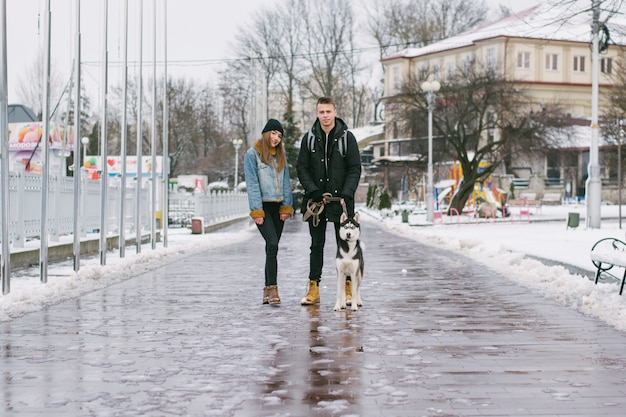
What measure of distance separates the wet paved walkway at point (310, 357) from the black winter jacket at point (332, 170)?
1.14 metres

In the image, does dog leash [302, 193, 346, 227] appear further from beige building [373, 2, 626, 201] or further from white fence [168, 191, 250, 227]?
beige building [373, 2, 626, 201]

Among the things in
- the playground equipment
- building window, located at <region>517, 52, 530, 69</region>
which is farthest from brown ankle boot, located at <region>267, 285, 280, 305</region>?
building window, located at <region>517, 52, 530, 69</region>

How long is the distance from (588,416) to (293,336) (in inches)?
127

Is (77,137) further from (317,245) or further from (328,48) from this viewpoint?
(328,48)

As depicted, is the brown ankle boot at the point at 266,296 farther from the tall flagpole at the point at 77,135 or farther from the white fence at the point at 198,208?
the white fence at the point at 198,208

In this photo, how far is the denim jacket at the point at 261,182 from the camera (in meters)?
9.45

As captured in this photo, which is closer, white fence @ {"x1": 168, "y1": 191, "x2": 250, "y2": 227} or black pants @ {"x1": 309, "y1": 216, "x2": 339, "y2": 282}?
black pants @ {"x1": 309, "y1": 216, "x2": 339, "y2": 282}

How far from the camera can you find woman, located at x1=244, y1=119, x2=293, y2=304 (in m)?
9.47

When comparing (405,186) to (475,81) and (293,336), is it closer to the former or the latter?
(475,81)

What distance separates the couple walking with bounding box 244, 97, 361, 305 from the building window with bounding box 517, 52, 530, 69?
69.6 meters

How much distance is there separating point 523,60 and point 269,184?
232 ft

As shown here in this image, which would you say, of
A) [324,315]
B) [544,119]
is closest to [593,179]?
[544,119]

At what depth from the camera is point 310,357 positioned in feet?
22.2

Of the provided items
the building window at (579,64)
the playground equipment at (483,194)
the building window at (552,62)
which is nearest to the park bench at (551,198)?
the building window at (552,62)
